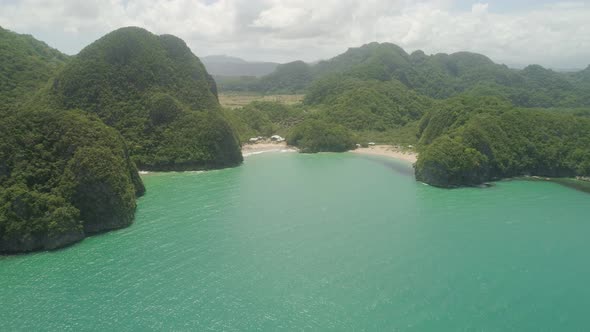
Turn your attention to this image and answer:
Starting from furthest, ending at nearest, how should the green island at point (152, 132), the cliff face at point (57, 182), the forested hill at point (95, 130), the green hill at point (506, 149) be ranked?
1. the green hill at point (506, 149)
2. the green island at point (152, 132)
3. the forested hill at point (95, 130)
4. the cliff face at point (57, 182)

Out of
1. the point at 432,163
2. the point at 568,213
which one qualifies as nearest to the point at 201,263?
the point at 432,163

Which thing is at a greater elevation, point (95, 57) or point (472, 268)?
point (95, 57)

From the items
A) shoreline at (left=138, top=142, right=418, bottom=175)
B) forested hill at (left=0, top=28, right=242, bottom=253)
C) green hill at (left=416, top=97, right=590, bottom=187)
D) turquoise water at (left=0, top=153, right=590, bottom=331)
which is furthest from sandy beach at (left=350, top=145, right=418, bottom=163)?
forested hill at (left=0, top=28, right=242, bottom=253)

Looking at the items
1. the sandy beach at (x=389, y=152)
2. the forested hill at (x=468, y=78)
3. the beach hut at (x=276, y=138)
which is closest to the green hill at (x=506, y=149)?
the sandy beach at (x=389, y=152)

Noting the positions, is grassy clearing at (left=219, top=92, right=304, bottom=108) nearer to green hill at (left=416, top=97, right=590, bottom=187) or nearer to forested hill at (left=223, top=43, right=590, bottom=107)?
forested hill at (left=223, top=43, right=590, bottom=107)

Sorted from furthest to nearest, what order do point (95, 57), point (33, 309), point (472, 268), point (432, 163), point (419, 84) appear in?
1. point (419, 84)
2. point (95, 57)
3. point (432, 163)
4. point (472, 268)
5. point (33, 309)

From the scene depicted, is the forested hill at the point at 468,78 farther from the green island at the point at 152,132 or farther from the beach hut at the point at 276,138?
the beach hut at the point at 276,138

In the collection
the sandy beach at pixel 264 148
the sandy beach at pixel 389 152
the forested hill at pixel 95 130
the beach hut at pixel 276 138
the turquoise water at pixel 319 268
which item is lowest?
the turquoise water at pixel 319 268

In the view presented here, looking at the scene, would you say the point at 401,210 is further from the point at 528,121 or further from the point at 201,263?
the point at 528,121
